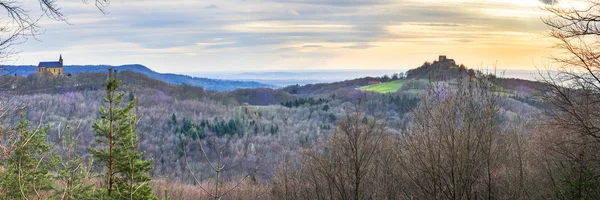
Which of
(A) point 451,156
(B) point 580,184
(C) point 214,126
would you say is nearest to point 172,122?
(C) point 214,126

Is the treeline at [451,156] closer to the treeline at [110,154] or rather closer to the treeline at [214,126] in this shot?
the treeline at [110,154]

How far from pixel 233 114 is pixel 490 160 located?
132272mm

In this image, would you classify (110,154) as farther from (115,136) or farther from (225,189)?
(225,189)

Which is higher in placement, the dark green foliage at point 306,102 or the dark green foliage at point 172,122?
the dark green foliage at point 306,102

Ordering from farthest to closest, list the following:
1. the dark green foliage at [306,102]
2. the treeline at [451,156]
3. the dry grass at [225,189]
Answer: the dark green foliage at [306,102] < the dry grass at [225,189] < the treeline at [451,156]

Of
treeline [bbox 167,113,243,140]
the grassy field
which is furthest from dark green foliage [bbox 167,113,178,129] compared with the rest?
the grassy field

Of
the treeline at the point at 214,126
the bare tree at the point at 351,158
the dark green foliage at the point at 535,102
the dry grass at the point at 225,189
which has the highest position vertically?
the dark green foliage at the point at 535,102

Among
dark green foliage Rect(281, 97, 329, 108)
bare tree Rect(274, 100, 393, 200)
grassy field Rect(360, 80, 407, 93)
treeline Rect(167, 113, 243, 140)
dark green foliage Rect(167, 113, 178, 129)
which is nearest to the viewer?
bare tree Rect(274, 100, 393, 200)

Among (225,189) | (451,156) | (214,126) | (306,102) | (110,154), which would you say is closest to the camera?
(110,154)

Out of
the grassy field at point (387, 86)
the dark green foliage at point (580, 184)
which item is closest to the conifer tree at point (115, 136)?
the dark green foliage at point (580, 184)

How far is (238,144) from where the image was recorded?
102 metres

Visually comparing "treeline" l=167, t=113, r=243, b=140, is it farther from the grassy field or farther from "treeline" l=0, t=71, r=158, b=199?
"treeline" l=0, t=71, r=158, b=199

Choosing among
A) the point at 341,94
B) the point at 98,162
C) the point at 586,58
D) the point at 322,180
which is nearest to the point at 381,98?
the point at 341,94

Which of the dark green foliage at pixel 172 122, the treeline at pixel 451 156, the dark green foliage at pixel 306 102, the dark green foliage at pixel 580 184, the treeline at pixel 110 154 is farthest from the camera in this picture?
the dark green foliage at pixel 306 102
